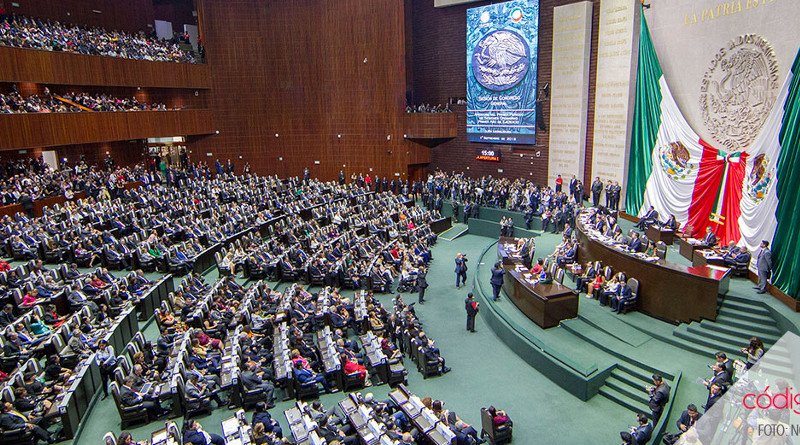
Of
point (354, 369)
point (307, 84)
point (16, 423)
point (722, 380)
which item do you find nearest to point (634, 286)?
point (722, 380)

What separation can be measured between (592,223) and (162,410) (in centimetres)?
1316

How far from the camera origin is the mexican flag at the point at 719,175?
11.7 meters

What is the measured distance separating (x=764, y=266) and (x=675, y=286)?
1940 mm

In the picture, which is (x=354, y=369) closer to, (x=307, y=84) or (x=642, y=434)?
(x=642, y=434)

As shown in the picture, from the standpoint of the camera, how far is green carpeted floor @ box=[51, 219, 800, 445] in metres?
9.59

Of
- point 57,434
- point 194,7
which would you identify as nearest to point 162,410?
point 57,434

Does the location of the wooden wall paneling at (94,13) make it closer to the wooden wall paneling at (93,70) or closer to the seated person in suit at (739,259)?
the wooden wall paneling at (93,70)

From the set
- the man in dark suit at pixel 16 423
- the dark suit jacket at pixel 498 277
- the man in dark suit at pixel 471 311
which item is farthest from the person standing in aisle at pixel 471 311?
the man in dark suit at pixel 16 423

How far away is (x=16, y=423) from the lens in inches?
330

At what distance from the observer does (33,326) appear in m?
11.5

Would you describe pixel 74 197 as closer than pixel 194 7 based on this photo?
Yes

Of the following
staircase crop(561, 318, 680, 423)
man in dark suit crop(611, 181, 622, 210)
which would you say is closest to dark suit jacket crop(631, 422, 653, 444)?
staircase crop(561, 318, 680, 423)

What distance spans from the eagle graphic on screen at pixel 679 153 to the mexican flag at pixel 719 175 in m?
0.03

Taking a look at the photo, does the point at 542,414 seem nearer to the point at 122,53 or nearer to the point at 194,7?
the point at 122,53
